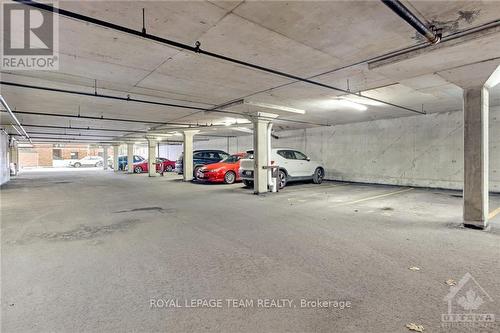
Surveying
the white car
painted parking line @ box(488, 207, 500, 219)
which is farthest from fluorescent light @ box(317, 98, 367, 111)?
painted parking line @ box(488, 207, 500, 219)

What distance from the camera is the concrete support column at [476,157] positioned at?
4422 millimetres

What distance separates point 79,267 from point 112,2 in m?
2.78

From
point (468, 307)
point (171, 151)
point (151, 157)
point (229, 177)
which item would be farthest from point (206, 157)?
point (468, 307)

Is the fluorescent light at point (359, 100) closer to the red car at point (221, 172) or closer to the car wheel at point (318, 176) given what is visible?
the car wheel at point (318, 176)

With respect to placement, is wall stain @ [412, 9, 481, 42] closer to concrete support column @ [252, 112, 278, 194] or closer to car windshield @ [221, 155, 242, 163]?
concrete support column @ [252, 112, 278, 194]

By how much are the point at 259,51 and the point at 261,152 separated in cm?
505

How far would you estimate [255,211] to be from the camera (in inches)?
227

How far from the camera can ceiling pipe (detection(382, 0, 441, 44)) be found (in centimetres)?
233

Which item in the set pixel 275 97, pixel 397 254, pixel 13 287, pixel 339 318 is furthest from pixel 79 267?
pixel 275 97

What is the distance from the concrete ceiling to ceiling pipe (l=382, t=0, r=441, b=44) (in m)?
0.12

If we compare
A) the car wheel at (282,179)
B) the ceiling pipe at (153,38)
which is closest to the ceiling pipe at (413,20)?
the ceiling pipe at (153,38)

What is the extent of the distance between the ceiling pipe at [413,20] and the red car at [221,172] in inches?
351

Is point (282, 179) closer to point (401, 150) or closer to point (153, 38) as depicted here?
point (401, 150)

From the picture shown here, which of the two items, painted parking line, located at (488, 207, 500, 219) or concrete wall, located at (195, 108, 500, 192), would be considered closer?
painted parking line, located at (488, 207, 500, 219)
